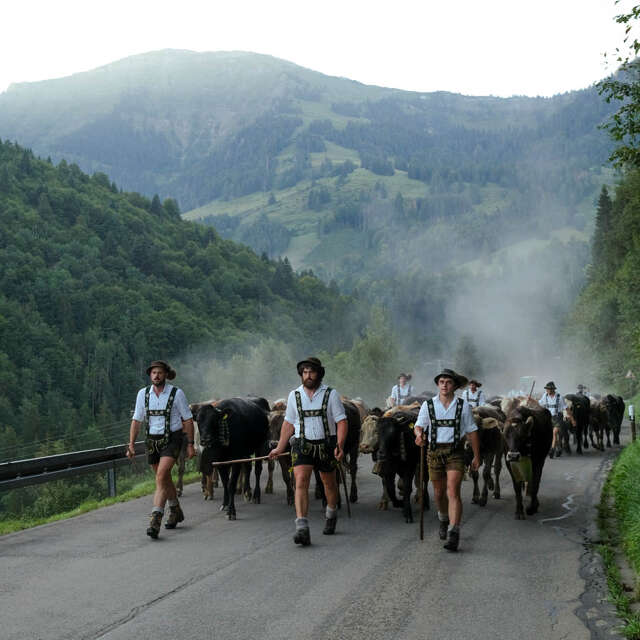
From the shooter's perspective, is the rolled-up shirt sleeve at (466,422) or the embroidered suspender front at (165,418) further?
the embroidered suspender front at (165,418)

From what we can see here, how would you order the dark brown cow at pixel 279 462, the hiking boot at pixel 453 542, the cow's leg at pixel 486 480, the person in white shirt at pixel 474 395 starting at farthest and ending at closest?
the person in white shirt at pixel 474 395, the dark brown cow at pixel 279 462, the cow's leg at pixel 486 480, the hiking boot at pixel 453 542

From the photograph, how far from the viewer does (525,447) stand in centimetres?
1254

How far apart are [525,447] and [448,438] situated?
110 inches

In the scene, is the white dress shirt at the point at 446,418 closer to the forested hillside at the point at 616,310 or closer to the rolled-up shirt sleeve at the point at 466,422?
the rolled-up shirt sleeve at the point at 466,422

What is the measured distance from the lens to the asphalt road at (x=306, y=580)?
6910 mm

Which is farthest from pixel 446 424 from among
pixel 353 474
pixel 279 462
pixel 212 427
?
pixel 279 462

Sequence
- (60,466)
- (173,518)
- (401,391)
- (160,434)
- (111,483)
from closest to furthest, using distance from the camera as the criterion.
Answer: (160,434) → (173,518) → (60,466) → (111,483) → (401,391)

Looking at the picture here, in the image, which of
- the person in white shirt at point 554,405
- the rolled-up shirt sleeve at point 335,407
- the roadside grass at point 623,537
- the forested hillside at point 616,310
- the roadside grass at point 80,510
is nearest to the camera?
the roadside grass at point 623,537

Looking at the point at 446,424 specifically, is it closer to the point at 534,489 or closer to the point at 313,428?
the point at 313,428

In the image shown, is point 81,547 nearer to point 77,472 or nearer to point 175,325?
point 77,472

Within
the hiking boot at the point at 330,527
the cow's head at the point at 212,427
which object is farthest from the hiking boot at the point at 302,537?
the cow's head at the point at 212,427

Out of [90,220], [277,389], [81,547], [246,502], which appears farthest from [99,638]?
[90,220]

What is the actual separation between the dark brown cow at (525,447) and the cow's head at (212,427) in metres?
4.35

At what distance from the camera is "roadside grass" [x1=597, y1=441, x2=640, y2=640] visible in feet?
24.3
